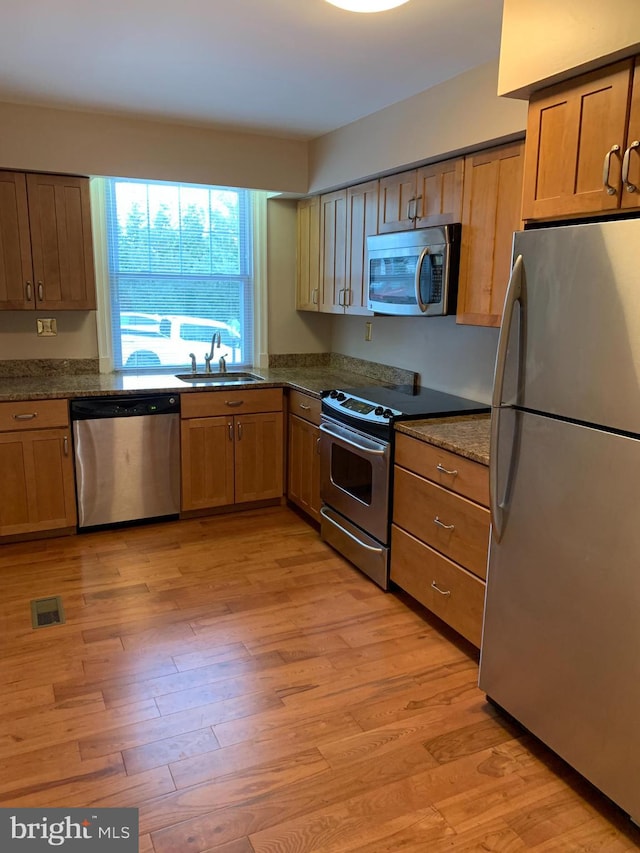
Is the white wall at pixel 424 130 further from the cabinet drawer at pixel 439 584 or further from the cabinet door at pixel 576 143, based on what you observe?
the cabinet drawer at pixel 439 584

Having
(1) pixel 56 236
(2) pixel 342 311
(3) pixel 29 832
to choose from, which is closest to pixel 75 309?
(1) pixel 56 236

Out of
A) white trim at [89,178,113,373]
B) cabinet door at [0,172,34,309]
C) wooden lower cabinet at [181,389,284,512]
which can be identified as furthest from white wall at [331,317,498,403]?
cabinet door at [0,172,34,309]

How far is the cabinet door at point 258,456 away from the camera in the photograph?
4.07m

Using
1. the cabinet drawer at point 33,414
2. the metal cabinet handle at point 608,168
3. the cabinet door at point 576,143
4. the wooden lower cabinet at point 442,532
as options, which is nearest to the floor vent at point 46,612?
the cabinet drawer at point 33,414

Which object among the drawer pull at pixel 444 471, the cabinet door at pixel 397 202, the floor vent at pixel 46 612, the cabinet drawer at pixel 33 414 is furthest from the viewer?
the cabinet drawer at pixel 33 414

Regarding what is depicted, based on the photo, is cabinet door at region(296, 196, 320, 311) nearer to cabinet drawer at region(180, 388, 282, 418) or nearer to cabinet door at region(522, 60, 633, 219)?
cabinet drawer at region(180, 388, 282, 418)

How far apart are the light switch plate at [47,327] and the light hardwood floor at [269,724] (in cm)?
153

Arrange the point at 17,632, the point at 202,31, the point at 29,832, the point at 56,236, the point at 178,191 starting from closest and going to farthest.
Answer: the point at 29,832, the point at 202,31, the point at 17,632, the point at 56,236, the point at 178,191

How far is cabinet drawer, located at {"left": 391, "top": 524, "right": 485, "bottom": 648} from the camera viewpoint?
2488 mm

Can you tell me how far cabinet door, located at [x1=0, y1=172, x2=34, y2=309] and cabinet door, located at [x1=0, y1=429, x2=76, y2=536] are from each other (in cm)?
82

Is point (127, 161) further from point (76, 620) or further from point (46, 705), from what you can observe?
point (46, 705)

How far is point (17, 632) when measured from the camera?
8.95 feet

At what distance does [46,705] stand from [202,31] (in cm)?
263

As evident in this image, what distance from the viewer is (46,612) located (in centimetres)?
289
